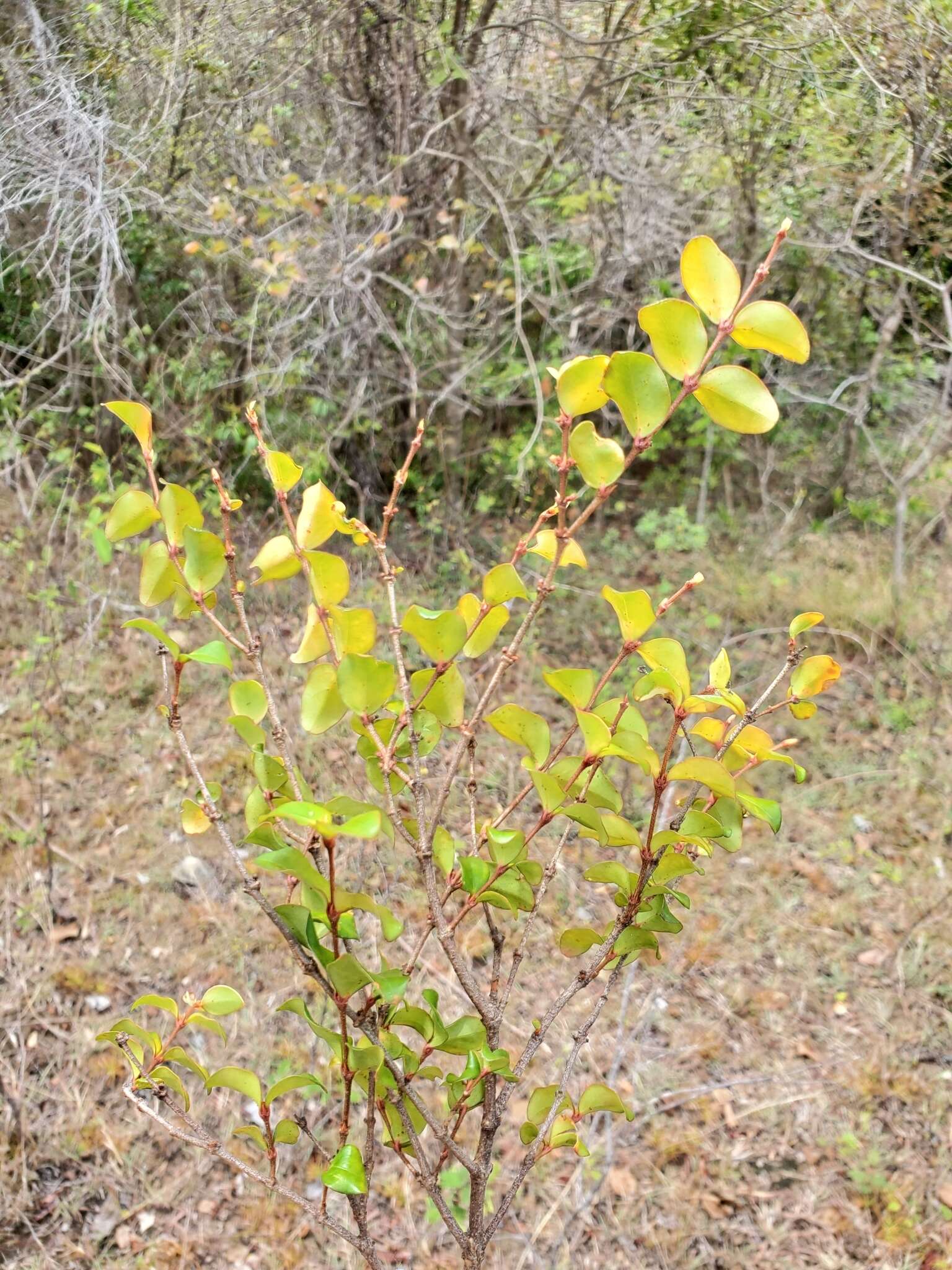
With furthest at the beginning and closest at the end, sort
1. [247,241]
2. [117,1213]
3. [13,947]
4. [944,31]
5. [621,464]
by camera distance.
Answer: [247,241] → [944,31] → [13,947] → [117,1213] → [621,464]

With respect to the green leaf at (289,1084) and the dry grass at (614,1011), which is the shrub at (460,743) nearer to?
the green leaf at (289,1084)

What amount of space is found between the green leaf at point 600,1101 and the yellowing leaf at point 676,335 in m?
0.68

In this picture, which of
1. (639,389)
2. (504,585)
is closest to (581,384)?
(639,389)

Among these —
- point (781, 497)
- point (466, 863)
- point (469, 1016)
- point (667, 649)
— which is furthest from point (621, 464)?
point (781, 497)

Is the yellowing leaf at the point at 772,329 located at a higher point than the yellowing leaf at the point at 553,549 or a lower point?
higher

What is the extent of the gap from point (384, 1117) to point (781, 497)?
4.77 m

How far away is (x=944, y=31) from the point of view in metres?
2.88

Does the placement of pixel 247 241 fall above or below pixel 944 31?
below

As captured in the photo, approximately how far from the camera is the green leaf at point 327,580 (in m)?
0.66

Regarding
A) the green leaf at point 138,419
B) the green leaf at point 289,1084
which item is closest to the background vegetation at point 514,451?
the green leaf at point 289,1084

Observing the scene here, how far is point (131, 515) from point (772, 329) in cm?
50

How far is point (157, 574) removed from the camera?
69 cm

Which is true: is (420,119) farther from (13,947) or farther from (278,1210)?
(278,1210)

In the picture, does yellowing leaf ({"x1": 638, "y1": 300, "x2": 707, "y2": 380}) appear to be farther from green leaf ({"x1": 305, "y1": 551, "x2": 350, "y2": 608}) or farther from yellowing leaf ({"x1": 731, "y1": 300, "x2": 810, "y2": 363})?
green leaf ({"x1": 305, "y1": 551, "x2": 350, "y2": 608})
